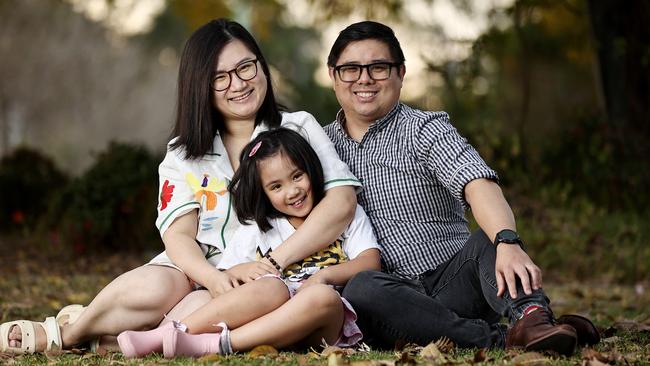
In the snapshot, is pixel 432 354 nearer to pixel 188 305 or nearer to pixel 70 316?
pixel 188 305

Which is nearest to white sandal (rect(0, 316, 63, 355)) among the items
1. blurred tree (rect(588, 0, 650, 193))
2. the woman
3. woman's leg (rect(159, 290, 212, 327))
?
the woman

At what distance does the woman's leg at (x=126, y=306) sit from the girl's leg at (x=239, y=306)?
30 cm

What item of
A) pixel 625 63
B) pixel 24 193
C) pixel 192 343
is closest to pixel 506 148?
pixel 625 63

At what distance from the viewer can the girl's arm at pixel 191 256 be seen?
366 cm

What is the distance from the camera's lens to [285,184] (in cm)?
385

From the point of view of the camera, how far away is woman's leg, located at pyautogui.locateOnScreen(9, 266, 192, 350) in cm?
373

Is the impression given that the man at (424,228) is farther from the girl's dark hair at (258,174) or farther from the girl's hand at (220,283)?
the girl's hand at (220,283)

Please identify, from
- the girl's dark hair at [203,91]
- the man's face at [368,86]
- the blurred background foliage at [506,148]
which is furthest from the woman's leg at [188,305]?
the blurred background foliage at [506,148]

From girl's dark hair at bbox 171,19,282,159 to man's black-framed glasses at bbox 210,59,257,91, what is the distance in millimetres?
32

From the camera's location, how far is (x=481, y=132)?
9461 millimetres

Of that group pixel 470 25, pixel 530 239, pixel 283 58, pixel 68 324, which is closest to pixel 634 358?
pixel 68 324

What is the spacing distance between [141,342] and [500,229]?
1.41m

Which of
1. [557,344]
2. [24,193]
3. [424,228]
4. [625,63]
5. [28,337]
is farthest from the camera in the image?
[24,193]

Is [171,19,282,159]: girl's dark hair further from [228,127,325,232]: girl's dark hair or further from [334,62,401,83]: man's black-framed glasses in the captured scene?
[334,62,401,83]: man's black-framed glasses
